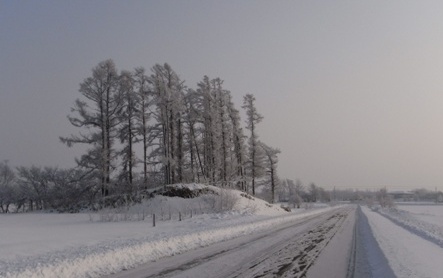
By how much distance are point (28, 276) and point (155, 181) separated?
43026 mm

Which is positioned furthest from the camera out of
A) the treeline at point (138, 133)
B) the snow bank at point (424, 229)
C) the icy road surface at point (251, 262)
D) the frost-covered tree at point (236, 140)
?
the frost-covered tree at point (236, 140)

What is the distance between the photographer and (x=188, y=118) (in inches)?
2267

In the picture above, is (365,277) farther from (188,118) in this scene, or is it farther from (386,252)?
(188,118)

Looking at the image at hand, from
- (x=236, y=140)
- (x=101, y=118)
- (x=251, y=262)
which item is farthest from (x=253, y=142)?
(x=251, y=262)

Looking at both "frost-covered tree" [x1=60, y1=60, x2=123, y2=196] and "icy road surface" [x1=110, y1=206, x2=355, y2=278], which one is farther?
"frost-covered tree" [x1=60, y1=60, x2=123, y2=196]

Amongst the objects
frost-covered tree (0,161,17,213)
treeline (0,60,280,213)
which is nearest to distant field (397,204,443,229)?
treeline (0,60,280,213)

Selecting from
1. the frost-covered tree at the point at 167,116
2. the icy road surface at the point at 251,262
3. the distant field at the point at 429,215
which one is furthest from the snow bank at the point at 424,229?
the frost-covered tree at the point at 167,116

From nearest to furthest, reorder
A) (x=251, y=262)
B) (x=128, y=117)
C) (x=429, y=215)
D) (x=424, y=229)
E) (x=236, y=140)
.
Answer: (x=251, y=262), (x=424, y=229), (x=128, y=117), (x=236, y=140), (x=429, y=215)

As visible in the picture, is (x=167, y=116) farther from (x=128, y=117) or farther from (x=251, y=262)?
(x=251, y=262)

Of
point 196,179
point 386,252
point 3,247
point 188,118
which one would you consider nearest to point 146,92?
point 188,118

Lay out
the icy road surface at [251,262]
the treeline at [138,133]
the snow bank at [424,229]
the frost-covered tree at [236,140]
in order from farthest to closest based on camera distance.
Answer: the frost-covered tree at [236,140], the treeline at [138,133], the snow bank at [424,229], the icy road surface at [251,262]

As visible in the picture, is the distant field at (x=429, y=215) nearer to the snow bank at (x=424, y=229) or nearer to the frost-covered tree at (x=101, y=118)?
the snow bank at (x=424, y=229)

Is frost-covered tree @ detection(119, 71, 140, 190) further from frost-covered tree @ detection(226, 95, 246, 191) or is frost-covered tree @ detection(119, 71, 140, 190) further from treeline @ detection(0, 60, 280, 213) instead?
frost-covered tree @ detection(226, 95, 246, 191)

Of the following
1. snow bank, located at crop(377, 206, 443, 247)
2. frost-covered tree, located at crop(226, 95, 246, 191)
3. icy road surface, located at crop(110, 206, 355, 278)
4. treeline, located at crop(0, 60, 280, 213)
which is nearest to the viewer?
icy road surface, located at crop(110, 206, 355, 278)
